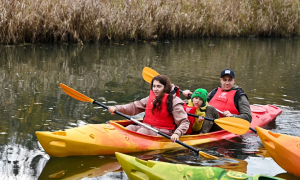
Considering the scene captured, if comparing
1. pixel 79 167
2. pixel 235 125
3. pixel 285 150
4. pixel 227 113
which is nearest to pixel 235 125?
pixel 235 125

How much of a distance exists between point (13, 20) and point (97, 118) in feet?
26.0

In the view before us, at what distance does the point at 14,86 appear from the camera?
7809mm

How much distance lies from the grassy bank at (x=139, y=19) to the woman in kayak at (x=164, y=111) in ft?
29.5

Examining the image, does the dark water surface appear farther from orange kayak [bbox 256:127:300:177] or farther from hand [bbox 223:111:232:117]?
hand [bbox 223:111:232:117]

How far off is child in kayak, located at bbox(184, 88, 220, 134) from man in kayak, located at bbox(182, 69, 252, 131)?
8.3 inches

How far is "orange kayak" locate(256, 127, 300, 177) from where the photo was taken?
165 inches

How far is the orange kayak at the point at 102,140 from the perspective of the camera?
434 cm

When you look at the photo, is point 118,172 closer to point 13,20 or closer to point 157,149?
point 157,149

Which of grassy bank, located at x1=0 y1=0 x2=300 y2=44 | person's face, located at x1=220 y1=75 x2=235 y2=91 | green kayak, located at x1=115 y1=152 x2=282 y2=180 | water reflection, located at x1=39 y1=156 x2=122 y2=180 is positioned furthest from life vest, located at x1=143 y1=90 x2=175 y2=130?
grassy bank, located at x1=0 y1=0 x2=300 y2=44

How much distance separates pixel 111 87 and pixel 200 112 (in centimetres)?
312

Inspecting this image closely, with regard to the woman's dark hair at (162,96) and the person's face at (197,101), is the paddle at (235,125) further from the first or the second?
the woman's dark hair at (162,96)

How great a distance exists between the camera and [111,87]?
8.16 metres

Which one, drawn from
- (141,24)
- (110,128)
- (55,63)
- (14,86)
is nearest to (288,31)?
(141,24)

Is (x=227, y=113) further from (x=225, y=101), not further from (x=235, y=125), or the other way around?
(x=235, y=125)
